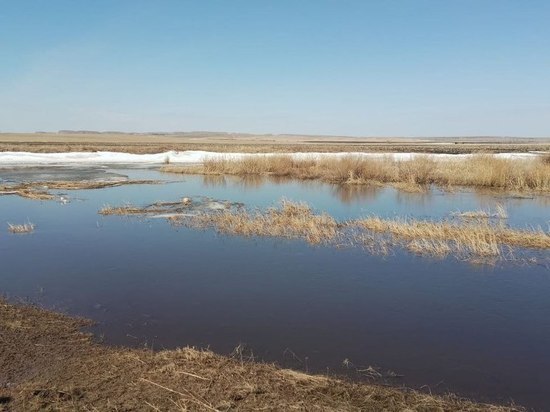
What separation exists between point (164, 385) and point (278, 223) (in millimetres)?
9660

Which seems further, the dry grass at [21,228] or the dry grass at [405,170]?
the dry grass at [405,170]

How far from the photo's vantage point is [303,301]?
821 centimetres

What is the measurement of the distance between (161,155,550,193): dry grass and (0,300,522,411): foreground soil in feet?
65.1

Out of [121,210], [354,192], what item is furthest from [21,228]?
[354,192]

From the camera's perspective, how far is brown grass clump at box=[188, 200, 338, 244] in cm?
1331

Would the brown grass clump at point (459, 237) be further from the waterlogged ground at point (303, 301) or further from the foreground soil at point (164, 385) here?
the foreground soil at point (164, 385)

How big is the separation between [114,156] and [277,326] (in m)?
40.3

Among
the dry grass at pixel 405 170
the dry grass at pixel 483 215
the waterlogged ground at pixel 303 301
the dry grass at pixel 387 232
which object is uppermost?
the dry grass at pixel 405 170

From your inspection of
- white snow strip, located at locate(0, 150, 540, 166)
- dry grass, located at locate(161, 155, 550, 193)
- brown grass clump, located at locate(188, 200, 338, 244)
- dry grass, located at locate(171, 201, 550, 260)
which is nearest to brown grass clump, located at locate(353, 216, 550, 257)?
dry grass, located at locate(171, 201, 550, 260)

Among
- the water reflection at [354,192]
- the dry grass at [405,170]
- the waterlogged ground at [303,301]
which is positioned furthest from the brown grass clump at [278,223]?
the dry grass at [405,170]

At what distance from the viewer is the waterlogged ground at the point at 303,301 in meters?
6.09

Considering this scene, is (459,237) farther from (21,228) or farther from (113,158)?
(113,158)

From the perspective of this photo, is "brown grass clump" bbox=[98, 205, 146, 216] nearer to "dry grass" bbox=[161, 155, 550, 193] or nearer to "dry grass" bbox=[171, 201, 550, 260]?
"dry grass" bbox=[171, 201, 550, 260]

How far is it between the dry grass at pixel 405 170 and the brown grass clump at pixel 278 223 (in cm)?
1045
